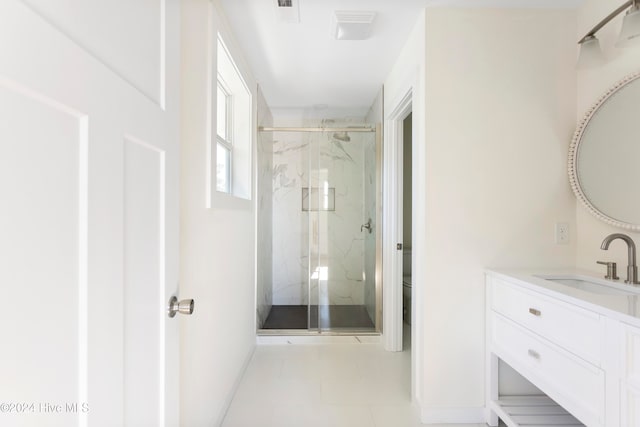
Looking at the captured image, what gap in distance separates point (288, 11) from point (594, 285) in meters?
2.14

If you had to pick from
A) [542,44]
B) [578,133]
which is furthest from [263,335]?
[542,44]

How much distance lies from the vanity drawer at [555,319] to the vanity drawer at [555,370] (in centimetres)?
3

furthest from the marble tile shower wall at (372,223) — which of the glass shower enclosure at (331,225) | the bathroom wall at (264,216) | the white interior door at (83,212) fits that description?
the white interior door at (83,212)

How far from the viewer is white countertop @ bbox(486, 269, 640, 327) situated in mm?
1047

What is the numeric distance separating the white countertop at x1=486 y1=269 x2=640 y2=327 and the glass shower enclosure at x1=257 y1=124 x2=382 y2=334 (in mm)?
1479

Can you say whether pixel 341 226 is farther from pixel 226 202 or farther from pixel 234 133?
pixel 226 202

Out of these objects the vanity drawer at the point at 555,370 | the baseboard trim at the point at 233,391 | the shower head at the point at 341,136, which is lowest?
the baseboard trim at the point at 233,391

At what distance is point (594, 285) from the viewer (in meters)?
1.56

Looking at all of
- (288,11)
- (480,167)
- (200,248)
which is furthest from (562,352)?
(288,11)

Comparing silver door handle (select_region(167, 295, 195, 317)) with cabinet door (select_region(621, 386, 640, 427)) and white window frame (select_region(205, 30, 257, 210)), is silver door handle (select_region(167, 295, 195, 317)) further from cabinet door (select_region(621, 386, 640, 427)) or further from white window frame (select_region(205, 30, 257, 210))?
cabinet door (select_region(621, 386, 640, 427))

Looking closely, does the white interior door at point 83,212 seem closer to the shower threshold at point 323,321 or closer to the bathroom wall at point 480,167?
the bathroom wall at point 480,167

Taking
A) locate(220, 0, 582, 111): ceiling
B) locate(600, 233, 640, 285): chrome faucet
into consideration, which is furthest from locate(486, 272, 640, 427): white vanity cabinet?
locate(220, 0, 582, 111): ceiling

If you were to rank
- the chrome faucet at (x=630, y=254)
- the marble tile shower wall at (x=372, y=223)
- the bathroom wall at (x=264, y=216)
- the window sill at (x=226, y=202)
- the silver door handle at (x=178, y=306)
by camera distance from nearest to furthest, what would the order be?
the silver door handle at (x=178, y=306), the chrome faucet at (x=630, y=254), the window sill at (x=226, y=202), the bathroom wall at (x=264, y=216), the marble tile shower wall at (x=372, y=223)

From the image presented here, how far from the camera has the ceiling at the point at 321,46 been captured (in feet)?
5.86
